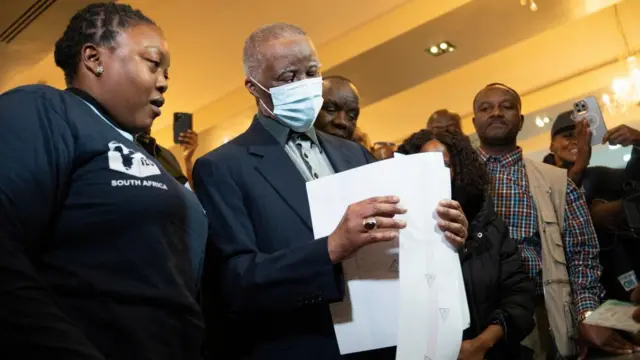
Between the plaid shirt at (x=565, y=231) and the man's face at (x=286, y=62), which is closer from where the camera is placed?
the man's face at (x=286, y=62)

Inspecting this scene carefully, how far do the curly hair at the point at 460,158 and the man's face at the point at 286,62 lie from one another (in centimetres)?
91

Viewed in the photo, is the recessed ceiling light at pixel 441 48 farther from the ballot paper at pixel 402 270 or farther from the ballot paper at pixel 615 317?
the ballot paper at pixel 402 270

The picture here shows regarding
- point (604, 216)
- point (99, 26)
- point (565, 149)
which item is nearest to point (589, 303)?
point (604, 216)

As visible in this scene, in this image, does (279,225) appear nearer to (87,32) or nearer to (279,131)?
(279,131)

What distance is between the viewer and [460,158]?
2.53m

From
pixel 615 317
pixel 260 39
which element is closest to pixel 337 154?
pixel 260 39

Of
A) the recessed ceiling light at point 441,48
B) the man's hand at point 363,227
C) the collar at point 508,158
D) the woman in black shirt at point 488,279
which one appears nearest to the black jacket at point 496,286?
the woman in black shirt at point 488,279

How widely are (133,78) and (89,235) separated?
371 millimetres

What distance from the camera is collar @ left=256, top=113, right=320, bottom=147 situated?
1.74m

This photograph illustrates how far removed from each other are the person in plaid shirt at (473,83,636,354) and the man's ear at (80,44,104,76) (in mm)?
1867

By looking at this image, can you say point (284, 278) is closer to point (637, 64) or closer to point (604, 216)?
point (604, 216)

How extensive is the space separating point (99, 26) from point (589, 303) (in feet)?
6.83

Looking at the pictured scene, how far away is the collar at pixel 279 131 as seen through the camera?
174cm

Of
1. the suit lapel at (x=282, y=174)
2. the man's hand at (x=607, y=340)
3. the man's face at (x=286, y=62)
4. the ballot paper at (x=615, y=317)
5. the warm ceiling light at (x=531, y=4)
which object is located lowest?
the man's hand at (x=607, y=340)
